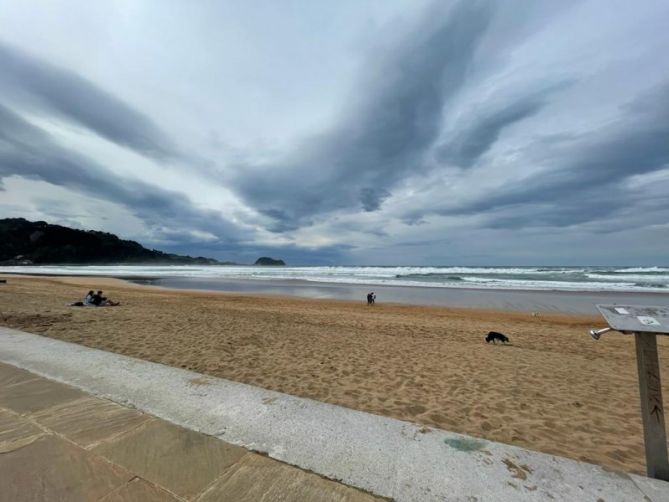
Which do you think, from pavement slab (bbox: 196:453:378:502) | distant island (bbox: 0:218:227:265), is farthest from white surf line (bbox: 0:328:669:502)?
distant island (bbox: 0:218:227:265)

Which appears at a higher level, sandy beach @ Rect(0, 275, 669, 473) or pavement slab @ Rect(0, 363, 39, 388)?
pavement slab @ Rect(0, 363, 39, 388)

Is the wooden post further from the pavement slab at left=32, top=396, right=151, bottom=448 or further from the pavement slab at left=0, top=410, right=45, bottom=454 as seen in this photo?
the pavement slab at left=0, top=410, right=45, bottom=454

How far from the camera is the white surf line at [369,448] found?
6.04 ft

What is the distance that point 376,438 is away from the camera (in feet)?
7.70

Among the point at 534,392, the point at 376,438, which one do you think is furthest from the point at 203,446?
the point at 534,392

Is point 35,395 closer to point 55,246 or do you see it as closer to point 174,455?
point 174,455

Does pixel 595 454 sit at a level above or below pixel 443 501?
below

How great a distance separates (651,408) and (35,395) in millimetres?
4979

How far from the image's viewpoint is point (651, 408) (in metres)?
2.09

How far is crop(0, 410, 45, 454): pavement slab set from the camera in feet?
7.09

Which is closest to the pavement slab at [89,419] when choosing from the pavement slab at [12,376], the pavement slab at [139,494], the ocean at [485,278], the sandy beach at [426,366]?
the pavement slab at [139,494]

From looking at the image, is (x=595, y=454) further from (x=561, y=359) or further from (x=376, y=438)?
(x=561, y=359)

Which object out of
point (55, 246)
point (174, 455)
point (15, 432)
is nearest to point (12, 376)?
point (15, 432)

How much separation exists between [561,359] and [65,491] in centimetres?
824
